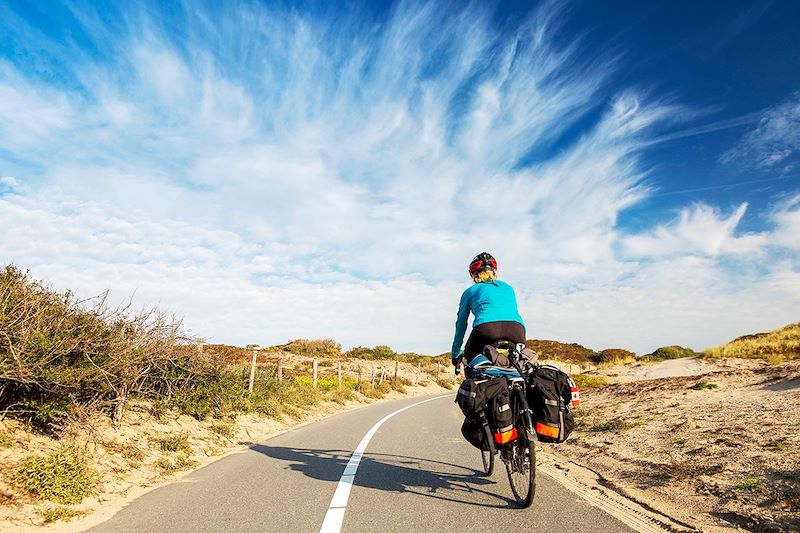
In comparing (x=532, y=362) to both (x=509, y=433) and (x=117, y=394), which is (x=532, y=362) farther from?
(x=117, y=394)

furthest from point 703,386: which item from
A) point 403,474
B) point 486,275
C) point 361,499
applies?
point 361,499

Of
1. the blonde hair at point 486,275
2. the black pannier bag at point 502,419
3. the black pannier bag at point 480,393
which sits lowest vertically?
the black pannier bag at point 502,419

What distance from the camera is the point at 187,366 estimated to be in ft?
36.2

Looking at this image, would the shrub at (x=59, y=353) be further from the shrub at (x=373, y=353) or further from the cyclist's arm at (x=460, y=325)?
the shrub at (x=373, y=353)

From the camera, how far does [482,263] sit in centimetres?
612

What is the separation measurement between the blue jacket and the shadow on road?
1.61 meters

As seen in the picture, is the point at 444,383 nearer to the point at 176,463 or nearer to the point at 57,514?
the point at 176,463

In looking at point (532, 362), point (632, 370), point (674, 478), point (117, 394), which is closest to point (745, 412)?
point (674, 478)

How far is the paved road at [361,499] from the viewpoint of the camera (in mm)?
4648

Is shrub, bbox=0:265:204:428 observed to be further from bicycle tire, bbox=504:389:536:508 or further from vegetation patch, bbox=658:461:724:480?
vegetation patch, bbox=658:461:724:480

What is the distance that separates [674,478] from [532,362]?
251cm

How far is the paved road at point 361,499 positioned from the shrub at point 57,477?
24.7 inches

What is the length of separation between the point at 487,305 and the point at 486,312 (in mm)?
86

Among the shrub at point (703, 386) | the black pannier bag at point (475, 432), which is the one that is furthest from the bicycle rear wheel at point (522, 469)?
the shrub at point (703, 386)
